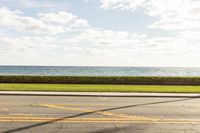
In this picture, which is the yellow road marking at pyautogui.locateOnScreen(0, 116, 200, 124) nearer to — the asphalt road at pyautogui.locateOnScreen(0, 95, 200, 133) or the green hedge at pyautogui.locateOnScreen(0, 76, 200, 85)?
the asphalt road at pyautogui.locateOnScreen(0, 95, 200, 133)

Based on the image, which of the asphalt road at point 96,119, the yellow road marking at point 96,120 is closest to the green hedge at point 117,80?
the asphalt road at point 96,119

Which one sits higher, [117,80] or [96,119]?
[117,80]

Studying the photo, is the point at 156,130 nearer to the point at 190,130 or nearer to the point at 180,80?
the point at 190,130

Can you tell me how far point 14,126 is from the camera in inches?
423

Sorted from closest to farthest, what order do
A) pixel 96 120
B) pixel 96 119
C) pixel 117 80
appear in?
pixel 96 120
pixel 96 119
pixel 117 80

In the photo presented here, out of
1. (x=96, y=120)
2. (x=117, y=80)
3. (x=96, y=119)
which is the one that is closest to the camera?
(x=96, y=120)

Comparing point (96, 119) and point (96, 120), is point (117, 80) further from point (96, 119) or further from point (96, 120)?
point (96, 120)

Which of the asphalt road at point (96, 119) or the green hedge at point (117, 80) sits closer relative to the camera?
the asphalt road at point (96, 119)

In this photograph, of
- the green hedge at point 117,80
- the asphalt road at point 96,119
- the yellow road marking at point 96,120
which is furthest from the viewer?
the green hedge at point 117,80

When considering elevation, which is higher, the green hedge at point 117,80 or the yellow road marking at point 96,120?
the green hedge at point 117,80

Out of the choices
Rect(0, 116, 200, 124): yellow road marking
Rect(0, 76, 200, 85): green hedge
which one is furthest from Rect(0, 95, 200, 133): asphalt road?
Rect(0, 76, 200, 85): green hedge

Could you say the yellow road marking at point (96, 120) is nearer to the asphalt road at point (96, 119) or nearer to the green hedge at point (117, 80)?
the asphalt road at point (96, 119)

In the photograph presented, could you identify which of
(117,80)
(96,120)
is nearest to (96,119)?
(96,120)

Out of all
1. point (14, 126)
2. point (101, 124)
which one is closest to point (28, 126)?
point (14, 126)
